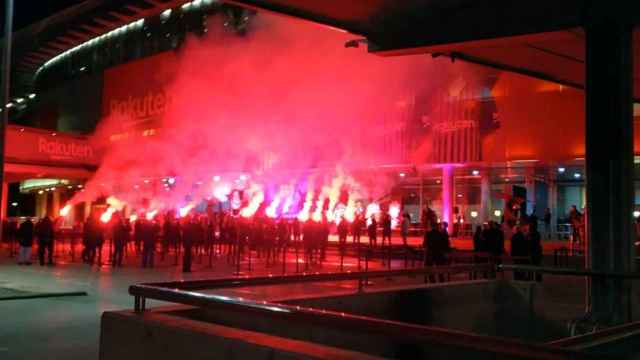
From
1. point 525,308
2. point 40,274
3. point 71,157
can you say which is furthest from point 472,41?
point 71,157

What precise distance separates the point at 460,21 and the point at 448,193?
1673 centimetres

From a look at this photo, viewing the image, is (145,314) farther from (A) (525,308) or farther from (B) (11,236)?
(B) (11,236)

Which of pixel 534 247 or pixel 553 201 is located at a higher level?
pixel 553 201

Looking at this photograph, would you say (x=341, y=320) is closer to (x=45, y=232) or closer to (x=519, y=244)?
(x=519, y=244)

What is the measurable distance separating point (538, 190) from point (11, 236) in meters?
17.1

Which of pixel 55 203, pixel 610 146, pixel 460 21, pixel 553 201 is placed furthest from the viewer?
pixel 55 203

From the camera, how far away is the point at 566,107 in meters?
22.1

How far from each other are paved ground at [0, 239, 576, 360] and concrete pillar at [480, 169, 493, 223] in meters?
7.58

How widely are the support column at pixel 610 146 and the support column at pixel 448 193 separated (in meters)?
16.9

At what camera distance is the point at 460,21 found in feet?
30.3

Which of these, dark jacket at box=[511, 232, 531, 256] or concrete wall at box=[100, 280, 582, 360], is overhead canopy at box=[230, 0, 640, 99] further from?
concrete wall at box=[100, 280, 582, 360]

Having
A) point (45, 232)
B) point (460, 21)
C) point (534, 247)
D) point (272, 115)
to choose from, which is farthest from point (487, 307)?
point (272, 115)

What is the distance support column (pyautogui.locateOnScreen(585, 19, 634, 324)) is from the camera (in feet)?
26.9

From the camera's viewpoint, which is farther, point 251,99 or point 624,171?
point 251,99
